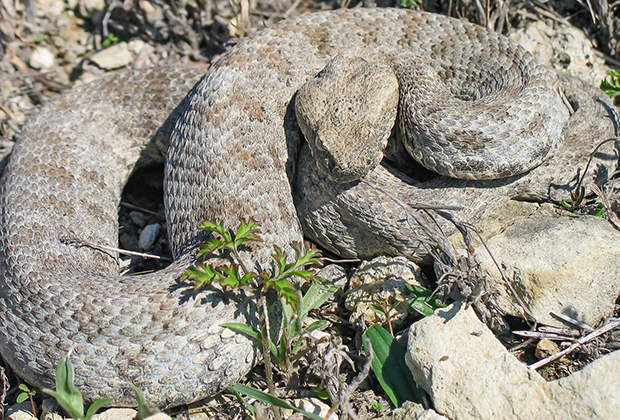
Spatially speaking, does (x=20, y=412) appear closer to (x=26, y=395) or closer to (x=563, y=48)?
(x=26, y=395)

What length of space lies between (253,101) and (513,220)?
2.11m

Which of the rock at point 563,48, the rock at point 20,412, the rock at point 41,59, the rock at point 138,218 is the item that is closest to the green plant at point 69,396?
the rock at point 20,412

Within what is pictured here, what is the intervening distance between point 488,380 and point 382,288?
101cm

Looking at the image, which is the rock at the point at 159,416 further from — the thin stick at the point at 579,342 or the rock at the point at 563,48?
the rock at the point at 563,48

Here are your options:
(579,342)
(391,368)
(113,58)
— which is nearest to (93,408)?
(391,368)

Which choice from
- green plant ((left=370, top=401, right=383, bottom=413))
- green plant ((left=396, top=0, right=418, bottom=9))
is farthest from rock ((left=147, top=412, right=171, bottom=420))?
green plant ((left=396, top=0, right=418, bottom=9))

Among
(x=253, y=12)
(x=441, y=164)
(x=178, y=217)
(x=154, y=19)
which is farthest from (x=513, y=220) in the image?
(x=154, y=19)

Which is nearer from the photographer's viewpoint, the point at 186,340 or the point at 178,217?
the point at 186,340

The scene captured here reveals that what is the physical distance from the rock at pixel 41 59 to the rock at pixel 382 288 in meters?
4.26

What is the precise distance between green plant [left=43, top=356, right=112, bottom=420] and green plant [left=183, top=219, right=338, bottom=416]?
2.65 feet

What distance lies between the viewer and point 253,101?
4.30 metres

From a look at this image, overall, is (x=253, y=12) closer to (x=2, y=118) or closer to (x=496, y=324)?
(x=2, y=118)

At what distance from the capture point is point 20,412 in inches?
143

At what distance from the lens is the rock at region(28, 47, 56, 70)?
20.1 feet
